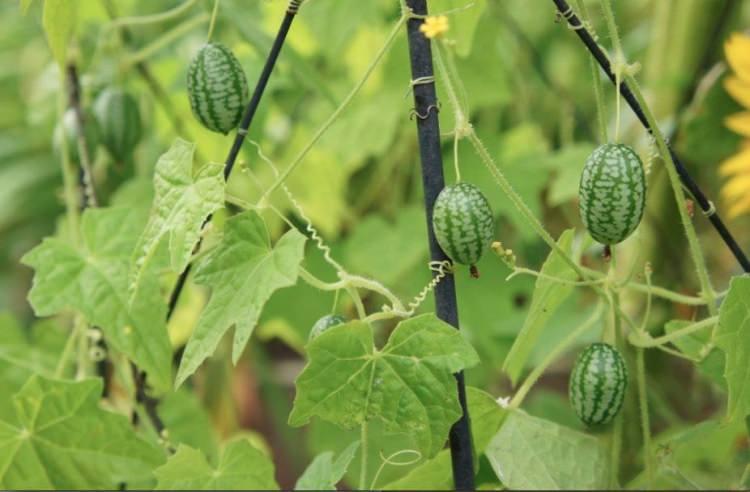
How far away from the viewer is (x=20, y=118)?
7.11 ft

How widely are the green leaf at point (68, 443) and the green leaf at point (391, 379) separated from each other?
9.5 inches

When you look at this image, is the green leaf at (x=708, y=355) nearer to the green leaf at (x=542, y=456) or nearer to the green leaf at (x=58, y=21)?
the green leaf at (x=542, y=456)

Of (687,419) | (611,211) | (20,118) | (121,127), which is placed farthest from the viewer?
(20,118)

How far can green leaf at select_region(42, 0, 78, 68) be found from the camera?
812 millimetres

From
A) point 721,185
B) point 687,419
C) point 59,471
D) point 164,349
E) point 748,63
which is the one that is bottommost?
point 687,419

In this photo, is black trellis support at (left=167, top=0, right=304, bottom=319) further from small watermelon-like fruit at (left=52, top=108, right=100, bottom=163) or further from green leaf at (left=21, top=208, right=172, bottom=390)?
small watermelon-like fruit at (left=52, top=108, right=100, bottom=163)

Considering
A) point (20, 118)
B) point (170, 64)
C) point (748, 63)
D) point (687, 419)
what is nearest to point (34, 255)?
point (170, 64)

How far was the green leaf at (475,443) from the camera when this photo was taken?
2.74 feet

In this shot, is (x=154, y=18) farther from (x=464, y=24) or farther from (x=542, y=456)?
(x=542, y=456)

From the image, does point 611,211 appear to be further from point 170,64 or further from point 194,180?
point 170,64

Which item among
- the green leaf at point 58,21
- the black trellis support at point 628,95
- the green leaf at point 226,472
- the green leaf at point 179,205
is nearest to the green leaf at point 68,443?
the green leaf at point 226,472

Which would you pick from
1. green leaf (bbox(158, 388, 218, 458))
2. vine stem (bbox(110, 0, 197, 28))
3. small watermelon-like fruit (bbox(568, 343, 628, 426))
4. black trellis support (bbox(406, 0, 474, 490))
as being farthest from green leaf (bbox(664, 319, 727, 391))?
green leaf (bbox(158, 388, 218, 458))

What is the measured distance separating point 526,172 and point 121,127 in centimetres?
54

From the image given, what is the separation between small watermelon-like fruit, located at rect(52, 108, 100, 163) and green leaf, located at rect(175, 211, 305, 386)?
0.37 m
